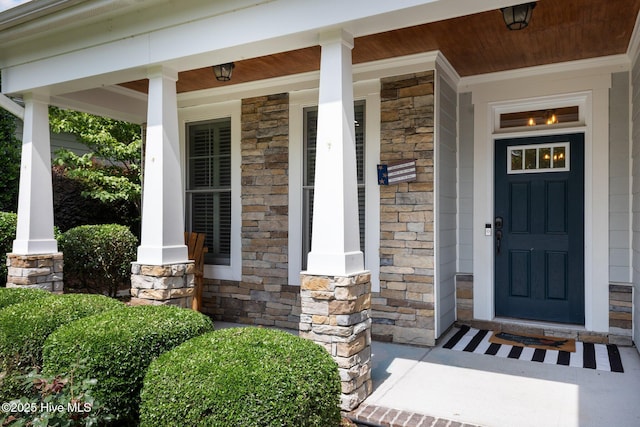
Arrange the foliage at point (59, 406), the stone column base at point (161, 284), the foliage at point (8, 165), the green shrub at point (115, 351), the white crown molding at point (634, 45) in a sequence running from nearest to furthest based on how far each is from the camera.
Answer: the foliage at point (59, 406), the green shrub at point (115, 351), the white crown molding at point (634, 45), the stone column base at point (161, 284), the foliage at point (8, 165)

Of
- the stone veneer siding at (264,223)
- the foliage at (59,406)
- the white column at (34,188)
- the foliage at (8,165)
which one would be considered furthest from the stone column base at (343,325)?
the foliage at (8,165)

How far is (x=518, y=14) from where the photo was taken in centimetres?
320

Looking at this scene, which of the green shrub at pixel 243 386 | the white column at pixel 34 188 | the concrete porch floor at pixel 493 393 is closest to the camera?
the green shrub at pixel 243 386

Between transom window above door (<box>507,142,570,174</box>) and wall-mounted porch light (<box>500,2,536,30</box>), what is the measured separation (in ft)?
6.04

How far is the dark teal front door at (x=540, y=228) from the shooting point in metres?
4.62

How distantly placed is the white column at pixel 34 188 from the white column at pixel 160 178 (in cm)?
160

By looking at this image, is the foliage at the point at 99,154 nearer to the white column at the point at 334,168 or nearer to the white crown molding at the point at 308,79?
the white crown molding at the point at 308,79

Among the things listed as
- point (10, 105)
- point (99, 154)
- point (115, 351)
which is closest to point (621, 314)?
point (115, 351)

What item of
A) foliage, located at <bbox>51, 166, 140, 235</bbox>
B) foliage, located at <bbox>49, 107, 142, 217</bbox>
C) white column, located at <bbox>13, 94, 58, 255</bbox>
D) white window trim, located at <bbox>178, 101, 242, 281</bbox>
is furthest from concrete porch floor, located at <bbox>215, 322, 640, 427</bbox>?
foliage, located at <bbox>51, 166, 140, 235</bbox>

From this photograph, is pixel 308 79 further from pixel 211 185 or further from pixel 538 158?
pixel 538 158

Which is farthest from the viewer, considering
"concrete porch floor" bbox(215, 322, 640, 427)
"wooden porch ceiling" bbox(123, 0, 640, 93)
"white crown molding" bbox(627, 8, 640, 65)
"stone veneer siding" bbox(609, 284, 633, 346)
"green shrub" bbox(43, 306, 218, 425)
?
"stone veneer siding" bbox(609, 284, 633, 346)

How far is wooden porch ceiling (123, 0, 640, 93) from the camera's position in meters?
3.49

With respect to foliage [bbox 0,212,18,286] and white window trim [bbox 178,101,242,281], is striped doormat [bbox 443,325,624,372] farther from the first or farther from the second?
foliage [bbox 0,212,18,286]

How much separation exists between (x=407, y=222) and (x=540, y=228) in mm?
1467
